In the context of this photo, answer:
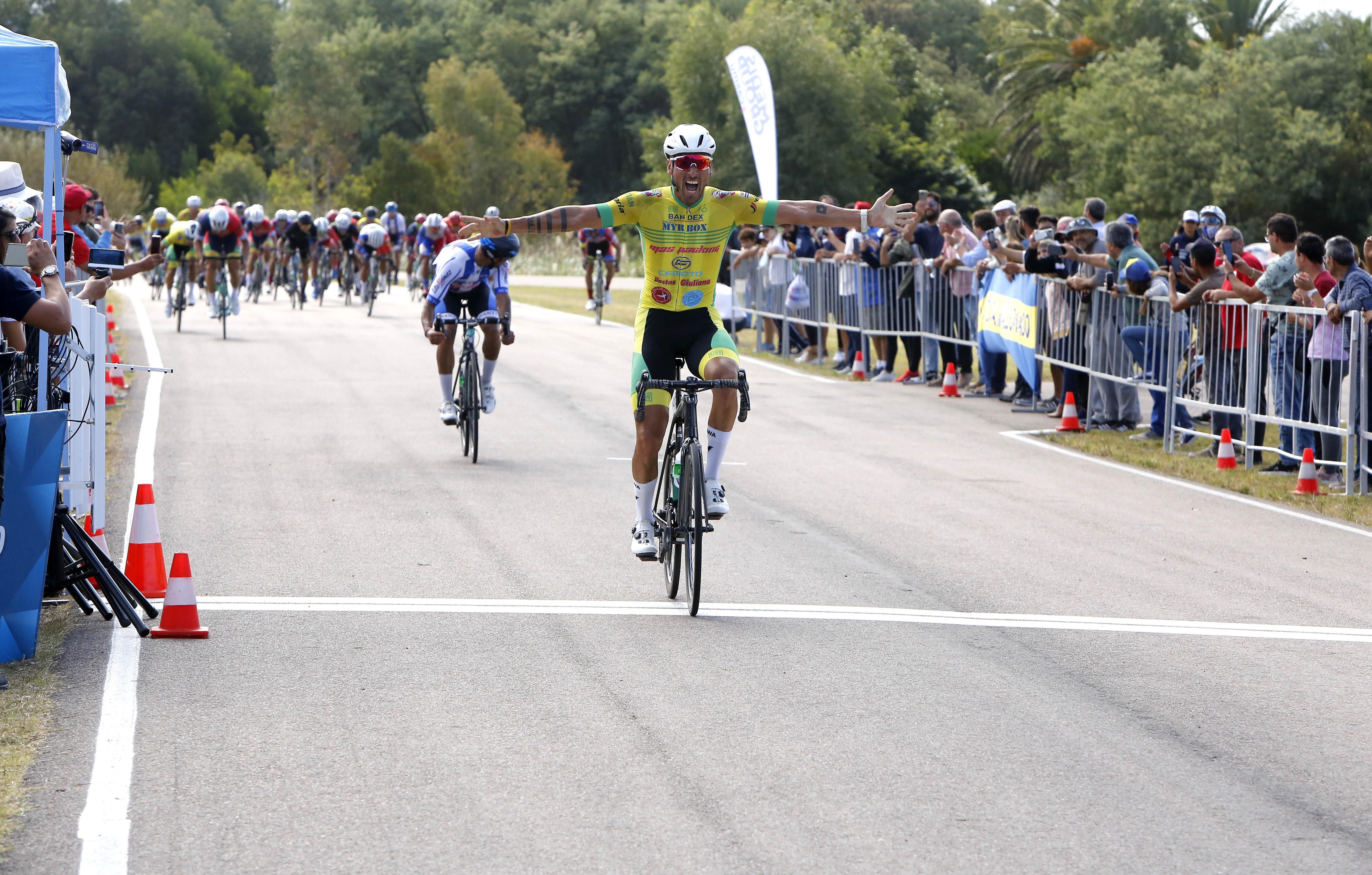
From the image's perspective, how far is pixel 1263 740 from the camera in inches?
235

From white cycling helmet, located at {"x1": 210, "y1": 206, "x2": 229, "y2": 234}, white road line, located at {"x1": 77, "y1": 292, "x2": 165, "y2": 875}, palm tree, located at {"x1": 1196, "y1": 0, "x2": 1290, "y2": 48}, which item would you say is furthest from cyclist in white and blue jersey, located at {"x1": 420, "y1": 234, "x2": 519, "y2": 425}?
palm tree, located at {"x1": 1196, "y1": 0, "x2": 1290, "y2": 48}

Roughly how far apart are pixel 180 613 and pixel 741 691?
2.47m

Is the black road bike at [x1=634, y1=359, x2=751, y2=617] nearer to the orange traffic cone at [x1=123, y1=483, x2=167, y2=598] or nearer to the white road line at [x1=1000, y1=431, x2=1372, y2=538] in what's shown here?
the orange traffic cone at [x1=123, y1=483, x2=167, y2=598]

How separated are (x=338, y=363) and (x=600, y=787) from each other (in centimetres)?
1659

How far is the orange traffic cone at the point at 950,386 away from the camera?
18969 mm

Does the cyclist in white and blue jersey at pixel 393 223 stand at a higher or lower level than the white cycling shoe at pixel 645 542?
higher

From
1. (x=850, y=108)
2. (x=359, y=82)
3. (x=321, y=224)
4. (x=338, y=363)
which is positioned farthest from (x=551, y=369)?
(x=359, y=82)

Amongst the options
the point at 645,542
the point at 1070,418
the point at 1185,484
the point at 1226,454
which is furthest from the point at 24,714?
the point at 1070,418

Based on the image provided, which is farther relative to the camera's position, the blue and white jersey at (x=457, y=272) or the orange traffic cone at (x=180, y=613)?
the blue and white jersey at (x=457, y=272)

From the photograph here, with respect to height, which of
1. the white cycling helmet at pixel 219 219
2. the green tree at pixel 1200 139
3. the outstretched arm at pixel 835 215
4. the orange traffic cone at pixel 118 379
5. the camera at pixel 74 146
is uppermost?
the green tree at pixel 1200 139

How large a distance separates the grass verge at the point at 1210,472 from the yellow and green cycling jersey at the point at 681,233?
5.33 m

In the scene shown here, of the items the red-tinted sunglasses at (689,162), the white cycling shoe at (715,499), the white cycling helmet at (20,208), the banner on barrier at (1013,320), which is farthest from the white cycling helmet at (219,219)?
the white cycling shoe at (715,499)

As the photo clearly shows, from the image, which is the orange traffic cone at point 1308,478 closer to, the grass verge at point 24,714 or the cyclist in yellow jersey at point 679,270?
the cyclist in yellow jersey at point 679,270

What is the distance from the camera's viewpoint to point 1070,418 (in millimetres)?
16094
